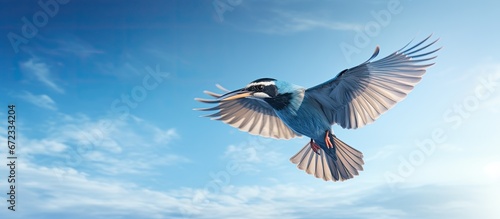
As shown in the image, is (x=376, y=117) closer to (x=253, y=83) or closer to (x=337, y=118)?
(x=337, y=118)

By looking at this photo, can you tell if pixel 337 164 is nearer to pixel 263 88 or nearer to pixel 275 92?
pixel 275 92

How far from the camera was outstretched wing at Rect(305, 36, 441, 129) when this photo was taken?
19.1ft

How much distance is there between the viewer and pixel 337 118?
20.8ft

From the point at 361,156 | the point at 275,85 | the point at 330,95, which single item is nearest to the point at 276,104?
the point at 275,85

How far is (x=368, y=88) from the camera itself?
618 cm

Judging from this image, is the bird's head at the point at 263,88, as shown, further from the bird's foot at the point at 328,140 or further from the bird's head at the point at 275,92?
the bird's foot at the point at 328,140

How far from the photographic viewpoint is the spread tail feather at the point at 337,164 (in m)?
6.79

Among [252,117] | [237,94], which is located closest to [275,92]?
[237,94]

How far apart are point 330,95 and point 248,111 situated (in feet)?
5.62

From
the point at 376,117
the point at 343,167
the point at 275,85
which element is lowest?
the point at 343,167

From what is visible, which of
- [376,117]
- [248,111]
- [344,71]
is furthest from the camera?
[248,111]

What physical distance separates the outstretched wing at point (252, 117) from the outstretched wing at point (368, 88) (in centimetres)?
111

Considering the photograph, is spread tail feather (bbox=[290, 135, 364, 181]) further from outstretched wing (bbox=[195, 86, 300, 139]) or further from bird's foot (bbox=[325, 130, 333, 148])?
outstretched wing (bbox=[195, 86, 300, 139])

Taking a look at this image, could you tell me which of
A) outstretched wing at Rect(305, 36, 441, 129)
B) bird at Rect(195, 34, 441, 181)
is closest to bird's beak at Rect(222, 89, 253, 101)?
bird at Rect(195, 34, 441, 181)
